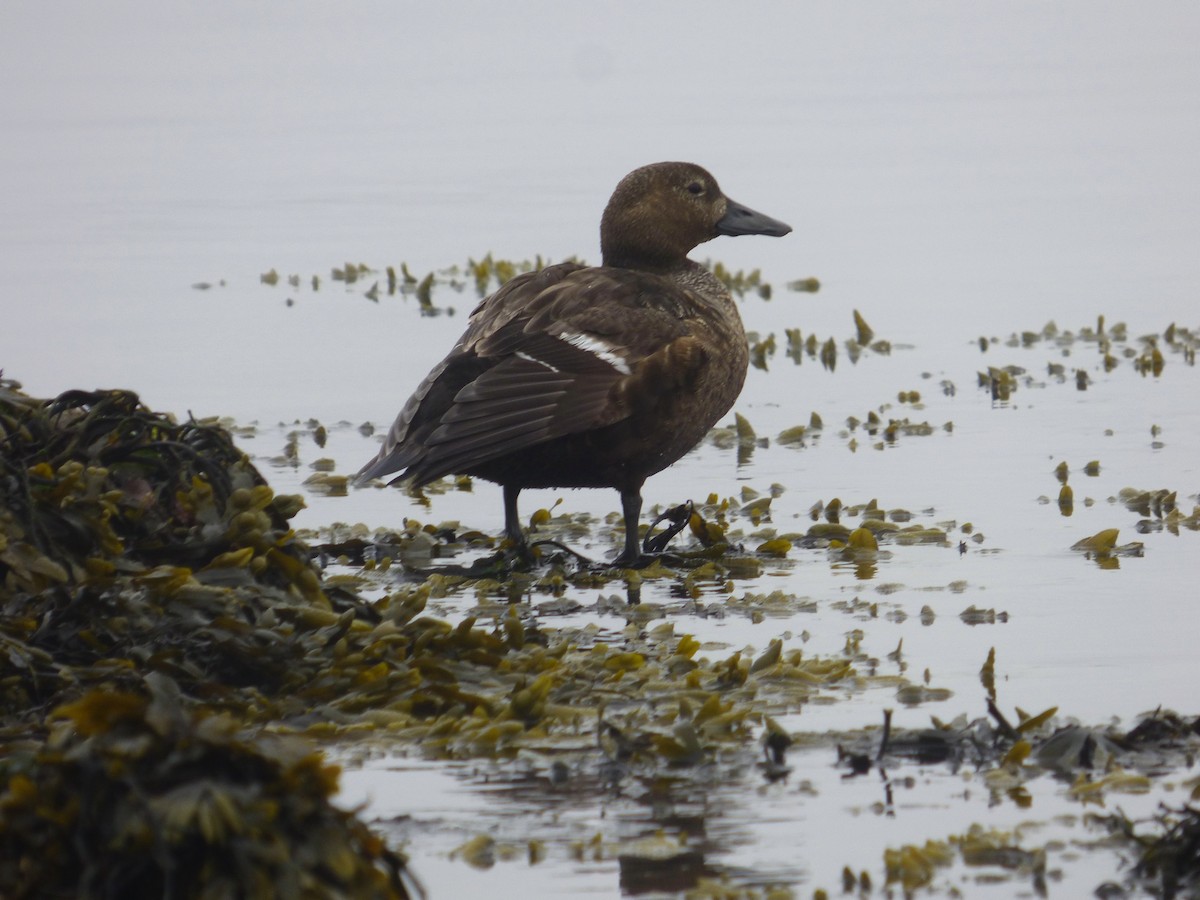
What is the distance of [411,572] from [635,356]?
1186 mm

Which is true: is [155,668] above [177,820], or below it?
above

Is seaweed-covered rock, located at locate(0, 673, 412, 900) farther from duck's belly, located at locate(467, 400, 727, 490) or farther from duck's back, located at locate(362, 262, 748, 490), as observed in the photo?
duck's belly, located at locate(467, 400, 727, 490)

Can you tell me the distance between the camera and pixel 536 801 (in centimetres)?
473

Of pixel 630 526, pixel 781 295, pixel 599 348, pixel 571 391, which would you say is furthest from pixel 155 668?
pixel 781 295

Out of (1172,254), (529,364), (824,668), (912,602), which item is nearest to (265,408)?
(529,364)

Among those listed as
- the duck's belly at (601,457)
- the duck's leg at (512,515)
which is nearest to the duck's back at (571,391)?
the duck's belly at (601,457)

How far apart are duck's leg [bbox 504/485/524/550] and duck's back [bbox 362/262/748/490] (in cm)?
12

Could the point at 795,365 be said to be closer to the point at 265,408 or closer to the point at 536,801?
the point at 265,408

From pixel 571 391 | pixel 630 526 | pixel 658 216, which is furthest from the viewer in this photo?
pixel 658 216

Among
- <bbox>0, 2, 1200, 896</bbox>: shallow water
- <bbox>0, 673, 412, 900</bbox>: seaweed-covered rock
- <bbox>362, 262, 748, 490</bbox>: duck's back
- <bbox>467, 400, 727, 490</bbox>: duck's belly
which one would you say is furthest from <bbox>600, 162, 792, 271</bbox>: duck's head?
<bbox>0, 673, 412, 900</bbox>: seaweed-covered rock

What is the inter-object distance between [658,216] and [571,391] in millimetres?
1537

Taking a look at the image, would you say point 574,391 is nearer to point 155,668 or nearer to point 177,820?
point 155,668

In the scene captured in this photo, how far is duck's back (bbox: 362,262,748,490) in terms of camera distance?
7.27 m

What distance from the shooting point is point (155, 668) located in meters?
5.27
